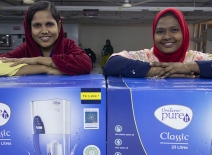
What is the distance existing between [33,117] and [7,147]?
4.1 inches

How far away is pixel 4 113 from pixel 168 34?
0.79 metres

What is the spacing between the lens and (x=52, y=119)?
609mm

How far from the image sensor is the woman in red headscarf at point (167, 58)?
0.84 m

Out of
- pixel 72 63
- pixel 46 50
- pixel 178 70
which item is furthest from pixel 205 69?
pixel 46 50

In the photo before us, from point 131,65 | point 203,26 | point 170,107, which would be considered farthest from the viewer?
point 203,26

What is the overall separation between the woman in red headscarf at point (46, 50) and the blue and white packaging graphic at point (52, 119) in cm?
29

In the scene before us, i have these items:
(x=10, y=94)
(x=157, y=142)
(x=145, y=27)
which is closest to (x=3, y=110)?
(x=10, y=94)

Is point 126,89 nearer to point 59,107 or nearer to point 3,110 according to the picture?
point 59,107

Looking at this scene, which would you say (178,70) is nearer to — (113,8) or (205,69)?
(205,69)

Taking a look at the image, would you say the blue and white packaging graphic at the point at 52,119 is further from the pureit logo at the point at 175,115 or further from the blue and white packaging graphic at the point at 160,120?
the pureit logo at the point at 175,115

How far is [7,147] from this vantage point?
0.62m

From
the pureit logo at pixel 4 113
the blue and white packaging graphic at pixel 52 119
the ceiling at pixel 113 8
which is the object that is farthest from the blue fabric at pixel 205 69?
the ceiling at pixel 113 8

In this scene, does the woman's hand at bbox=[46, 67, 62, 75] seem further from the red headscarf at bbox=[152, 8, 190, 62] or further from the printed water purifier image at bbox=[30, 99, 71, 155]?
the red headscarf at bbox=[152, 8, 190, 62]

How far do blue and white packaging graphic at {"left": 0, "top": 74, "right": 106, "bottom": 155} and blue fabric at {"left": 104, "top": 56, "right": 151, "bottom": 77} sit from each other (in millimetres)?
223
